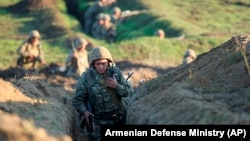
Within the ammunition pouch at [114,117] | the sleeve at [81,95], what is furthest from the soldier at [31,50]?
the ammunition pouch at [114,117]

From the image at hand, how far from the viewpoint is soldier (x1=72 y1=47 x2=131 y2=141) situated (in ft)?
35.7

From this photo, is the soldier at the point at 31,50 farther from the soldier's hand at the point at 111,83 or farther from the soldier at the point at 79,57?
the soldier's hand at the point at 111,83

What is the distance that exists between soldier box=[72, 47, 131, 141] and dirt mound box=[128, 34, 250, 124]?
37 cm

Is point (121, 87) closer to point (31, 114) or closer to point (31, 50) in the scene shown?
point (31, 114)

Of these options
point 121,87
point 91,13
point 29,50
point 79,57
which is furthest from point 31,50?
point 91,13

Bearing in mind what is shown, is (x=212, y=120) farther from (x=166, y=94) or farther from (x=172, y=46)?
(x=172, y=46)

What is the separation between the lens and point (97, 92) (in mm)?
10945

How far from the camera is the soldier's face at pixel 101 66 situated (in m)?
10.9

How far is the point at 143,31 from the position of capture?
33312mm

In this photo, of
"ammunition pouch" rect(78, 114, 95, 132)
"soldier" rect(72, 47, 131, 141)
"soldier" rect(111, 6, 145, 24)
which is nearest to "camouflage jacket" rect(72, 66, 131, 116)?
"soldier" rect(72, 47, 131, 141)

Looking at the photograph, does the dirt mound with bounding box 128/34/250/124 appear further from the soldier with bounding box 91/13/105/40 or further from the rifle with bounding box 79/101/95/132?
the soldier with bounding box 91/13/105/40

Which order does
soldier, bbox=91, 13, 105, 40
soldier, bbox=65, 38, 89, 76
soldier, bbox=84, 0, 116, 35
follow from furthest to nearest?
soldier, bbox=84, 0, 116, 35, soldier, bbox=91, 13, 105, 40, soldier, bbox=65, 38, 89, 76

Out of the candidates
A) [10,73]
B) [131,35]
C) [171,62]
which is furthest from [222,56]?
[131,35]

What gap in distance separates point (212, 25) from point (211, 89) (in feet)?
85.1
